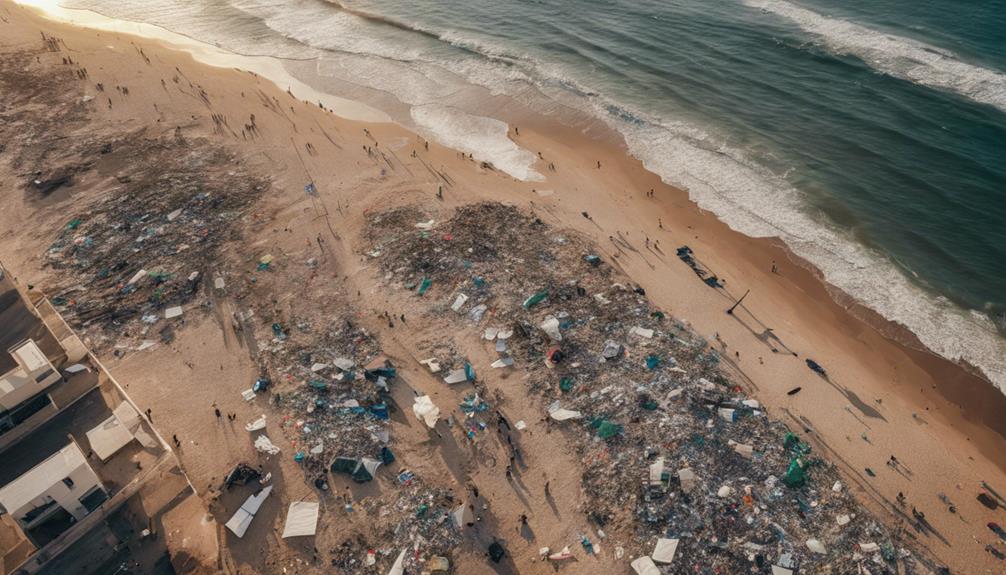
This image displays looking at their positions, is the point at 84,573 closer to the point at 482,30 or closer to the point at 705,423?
the point at 705,423

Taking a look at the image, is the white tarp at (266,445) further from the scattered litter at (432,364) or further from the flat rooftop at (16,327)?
the flat rooftop at (16,327)

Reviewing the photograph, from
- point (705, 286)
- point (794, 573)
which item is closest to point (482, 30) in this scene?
point (705, 286)

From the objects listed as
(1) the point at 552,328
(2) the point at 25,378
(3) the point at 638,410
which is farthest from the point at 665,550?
(2) the point at 25,378

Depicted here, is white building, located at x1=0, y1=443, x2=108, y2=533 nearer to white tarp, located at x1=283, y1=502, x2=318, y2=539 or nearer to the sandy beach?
the sandy beach

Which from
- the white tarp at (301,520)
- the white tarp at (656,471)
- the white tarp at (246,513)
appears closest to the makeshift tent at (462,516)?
the white tarp at (301,520)

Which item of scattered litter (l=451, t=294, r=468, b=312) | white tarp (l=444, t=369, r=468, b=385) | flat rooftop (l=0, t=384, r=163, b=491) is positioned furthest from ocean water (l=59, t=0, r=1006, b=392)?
flat rooftop (l=0, t=384, r=163, b=491)

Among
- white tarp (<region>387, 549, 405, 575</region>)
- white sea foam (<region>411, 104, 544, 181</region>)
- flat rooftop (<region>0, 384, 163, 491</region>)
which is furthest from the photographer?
white sea foam (<region>411, 104, 544, 181</region>)

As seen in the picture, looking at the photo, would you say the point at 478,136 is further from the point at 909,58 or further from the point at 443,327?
the point at 909,58
